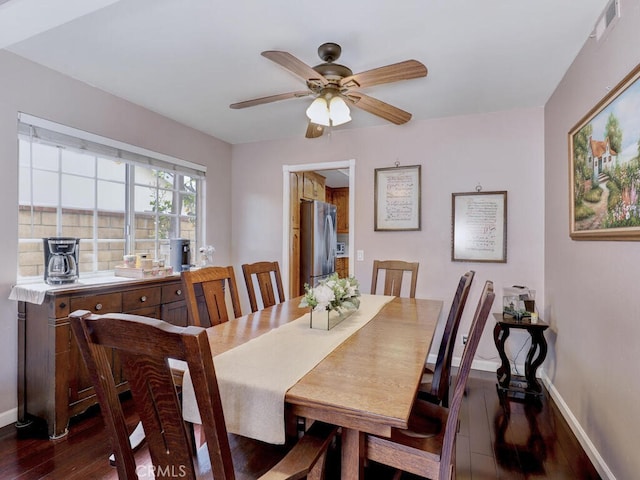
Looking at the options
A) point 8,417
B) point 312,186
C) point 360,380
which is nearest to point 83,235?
point 8,417

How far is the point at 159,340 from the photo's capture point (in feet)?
2.46

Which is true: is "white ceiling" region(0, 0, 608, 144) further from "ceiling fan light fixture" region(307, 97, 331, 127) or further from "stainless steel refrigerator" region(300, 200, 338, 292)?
"stainless steel refrigerator" region(300, 200, 338, 292)

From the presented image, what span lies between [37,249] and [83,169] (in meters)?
0.72

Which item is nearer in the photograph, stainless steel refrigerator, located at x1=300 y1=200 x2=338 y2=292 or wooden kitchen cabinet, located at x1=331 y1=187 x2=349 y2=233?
stainless steel refrigerator, located at x1=300 y1=200 x2=338 y2=292

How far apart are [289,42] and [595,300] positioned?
7.68ft

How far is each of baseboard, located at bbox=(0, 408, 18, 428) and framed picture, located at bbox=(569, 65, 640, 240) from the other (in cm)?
367

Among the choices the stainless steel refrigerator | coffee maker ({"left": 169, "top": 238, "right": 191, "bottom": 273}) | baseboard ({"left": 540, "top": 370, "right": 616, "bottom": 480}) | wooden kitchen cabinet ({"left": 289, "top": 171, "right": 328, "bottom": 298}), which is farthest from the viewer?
the stainless steel refrigerator

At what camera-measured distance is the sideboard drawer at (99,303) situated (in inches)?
88.4

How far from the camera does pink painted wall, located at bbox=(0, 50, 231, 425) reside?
2.23 m

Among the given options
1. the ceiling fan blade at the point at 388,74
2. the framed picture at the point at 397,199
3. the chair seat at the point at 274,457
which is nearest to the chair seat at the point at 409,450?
the chair seat at the point at 274,457

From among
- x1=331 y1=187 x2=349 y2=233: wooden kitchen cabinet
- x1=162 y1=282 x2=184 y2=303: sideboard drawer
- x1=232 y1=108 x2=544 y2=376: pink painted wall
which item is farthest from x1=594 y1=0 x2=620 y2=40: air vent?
x1=331 y1=187 x2=349 y2=233: wooden kitchen cabinet

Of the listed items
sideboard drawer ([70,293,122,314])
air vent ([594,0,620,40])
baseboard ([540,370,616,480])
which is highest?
air vent ([594,0,620,40])

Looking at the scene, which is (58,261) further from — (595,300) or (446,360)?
(595,300)

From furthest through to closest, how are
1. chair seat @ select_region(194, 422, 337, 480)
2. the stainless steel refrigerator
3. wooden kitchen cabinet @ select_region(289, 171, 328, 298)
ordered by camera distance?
the stainless steel refrigerator < wooden kitchen cabinet @ select_region(289, 171, 328, 298) < chair seat @ select_region(194, 422, 337, 480)
